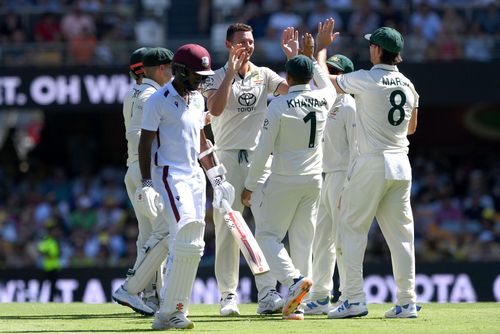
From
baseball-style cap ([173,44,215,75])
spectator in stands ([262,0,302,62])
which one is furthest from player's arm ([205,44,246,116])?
spectator in stands ([262,0,302,62])

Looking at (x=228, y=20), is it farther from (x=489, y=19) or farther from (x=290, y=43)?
(x=290, y=43)

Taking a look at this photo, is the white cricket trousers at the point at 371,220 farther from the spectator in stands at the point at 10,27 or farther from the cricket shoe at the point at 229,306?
the spectator in stands at the point at 10,27

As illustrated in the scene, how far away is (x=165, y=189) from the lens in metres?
8.25

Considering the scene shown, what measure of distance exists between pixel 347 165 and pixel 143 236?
1834mm

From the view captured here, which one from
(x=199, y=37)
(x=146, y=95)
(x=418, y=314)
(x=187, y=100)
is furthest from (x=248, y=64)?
(x=199, y=37)

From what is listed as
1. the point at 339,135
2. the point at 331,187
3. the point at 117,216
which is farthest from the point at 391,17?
the point at 331,187

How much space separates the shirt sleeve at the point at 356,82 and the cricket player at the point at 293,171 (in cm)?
27

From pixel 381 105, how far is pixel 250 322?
6.24 ft

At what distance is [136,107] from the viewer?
9.70m

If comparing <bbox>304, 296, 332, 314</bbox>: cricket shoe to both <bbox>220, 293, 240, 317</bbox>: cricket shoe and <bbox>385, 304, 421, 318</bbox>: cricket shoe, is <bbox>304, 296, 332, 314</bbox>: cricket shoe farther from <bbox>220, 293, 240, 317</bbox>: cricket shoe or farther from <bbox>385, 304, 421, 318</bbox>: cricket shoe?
<bbox>385, 304, 421, 318</bbox>: cricket shoe

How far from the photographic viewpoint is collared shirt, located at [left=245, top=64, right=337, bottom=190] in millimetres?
9195

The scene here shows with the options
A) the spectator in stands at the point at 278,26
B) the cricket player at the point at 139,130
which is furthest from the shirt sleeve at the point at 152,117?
the spectator in stands at the point at 278,26

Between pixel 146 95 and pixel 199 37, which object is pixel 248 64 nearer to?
pixel 146 95

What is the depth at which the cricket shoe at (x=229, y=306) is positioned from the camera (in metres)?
9.83
